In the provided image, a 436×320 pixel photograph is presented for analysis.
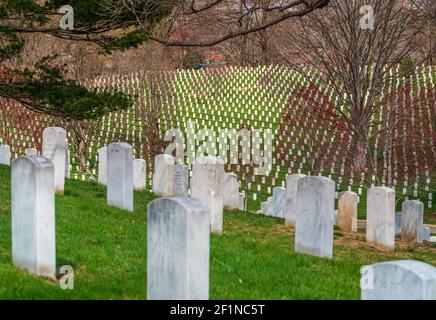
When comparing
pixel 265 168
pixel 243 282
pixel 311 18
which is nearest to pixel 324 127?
pixel 265 168

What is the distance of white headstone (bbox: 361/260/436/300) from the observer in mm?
4395

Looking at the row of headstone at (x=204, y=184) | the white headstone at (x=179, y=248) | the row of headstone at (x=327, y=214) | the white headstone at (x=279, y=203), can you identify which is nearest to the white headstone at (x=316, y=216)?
the row of headstone at (x=327, y=214)

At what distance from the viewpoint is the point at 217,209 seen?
11.1 m

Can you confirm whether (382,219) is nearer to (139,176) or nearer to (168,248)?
(139,176)

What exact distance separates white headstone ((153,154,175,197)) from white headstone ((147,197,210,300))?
1010 centimetres

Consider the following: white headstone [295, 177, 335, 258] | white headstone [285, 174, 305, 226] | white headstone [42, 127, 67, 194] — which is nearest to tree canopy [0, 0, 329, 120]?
white headstone [42, 127, 67, 194]

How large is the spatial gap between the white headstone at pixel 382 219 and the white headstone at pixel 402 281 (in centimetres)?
750

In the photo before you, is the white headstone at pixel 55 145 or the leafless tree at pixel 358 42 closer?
the white headstone at pixel 55 145

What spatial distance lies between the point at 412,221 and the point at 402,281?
1018 cm

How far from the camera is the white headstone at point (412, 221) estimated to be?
14159 mm

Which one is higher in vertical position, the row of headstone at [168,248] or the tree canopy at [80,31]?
the tree canopy at [80,31]

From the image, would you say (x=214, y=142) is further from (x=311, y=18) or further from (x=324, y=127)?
(x=311, y=18)

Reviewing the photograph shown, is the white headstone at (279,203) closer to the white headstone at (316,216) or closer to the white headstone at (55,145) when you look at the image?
the white headstone at (55,145)
